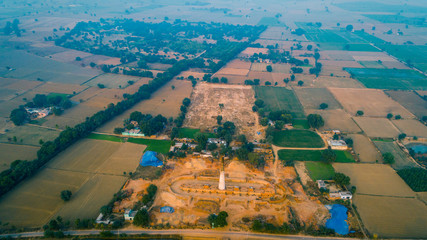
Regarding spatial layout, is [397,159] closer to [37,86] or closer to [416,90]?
[416,90]

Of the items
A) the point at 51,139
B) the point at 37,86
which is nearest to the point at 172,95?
the point at 51,139

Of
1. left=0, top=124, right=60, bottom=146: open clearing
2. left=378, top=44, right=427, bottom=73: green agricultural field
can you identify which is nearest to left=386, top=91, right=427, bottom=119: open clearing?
left=378, top=44, right=427, bottom=73: green agricultural field

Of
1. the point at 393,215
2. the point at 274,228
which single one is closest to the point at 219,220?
the point at 274,228

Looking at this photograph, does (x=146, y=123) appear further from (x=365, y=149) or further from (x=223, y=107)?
(x=365, y=149)

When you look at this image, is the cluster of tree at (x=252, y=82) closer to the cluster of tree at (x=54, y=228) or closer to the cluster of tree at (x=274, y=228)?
the cluster of tree at (x=274, y=228)

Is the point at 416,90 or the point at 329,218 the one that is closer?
the point at 329,218

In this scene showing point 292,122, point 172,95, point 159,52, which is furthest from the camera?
point 159,52
